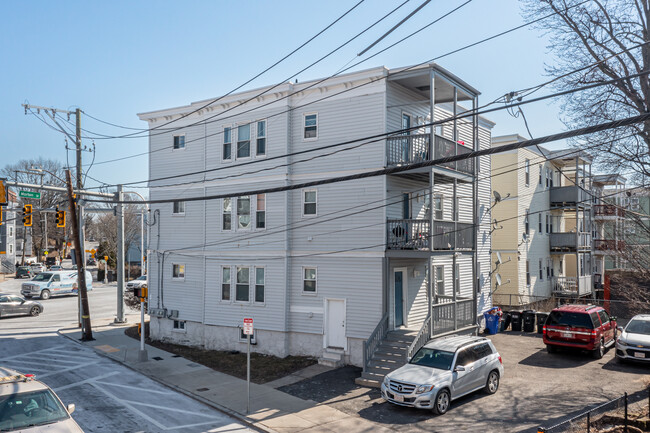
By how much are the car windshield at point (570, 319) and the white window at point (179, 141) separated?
17.9 m

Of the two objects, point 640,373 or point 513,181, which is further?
point 513,181

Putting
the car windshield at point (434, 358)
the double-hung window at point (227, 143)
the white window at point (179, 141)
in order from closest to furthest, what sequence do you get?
the car windshield at point (434, 358) < the double-hung window at point (227, 143) < the white window at point (179, 141)

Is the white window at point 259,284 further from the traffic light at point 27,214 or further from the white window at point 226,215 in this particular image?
the traffic light at point 27,214

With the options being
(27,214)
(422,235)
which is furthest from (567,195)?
(27,214)

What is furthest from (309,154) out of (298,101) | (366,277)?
(366,277)

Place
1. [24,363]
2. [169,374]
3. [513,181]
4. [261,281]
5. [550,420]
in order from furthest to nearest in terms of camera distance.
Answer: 1. [513,181]
2. [261,281]
3. [24,363]
4. [169,374]
5. [550,420]

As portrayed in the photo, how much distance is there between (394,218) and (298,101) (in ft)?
20.2

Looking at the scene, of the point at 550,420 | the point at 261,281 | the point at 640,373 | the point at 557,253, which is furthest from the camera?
the point at 557,253

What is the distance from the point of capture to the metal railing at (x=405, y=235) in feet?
60.1

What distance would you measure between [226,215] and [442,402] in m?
13.0

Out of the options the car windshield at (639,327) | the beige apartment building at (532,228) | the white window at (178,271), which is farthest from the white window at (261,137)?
the car windshield at (639,327)

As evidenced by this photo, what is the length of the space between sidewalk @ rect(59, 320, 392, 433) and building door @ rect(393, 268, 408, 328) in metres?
5.85

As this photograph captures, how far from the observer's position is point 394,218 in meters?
19.7

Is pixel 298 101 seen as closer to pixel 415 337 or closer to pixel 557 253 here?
pixel 415 337
